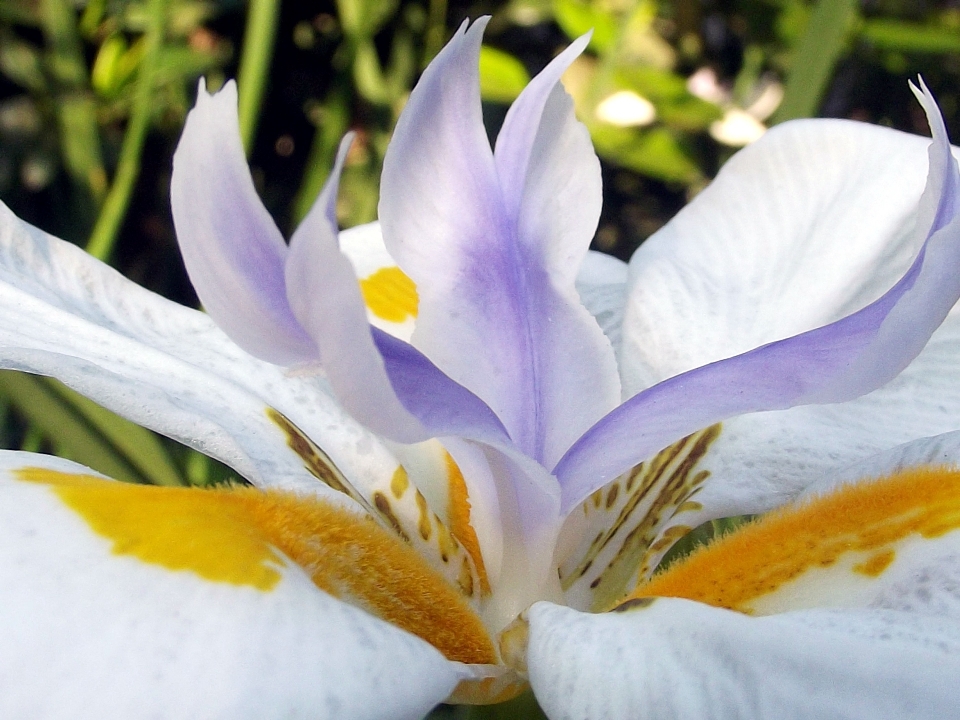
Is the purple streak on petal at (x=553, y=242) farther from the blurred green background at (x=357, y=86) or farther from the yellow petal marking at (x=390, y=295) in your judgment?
the blurred green background at (x=357, y=86)

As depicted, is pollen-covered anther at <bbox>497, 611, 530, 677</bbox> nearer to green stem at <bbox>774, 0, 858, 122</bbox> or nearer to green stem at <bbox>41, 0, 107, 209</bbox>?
green stem at <bbox>774, 0, 858, 122</bbox>

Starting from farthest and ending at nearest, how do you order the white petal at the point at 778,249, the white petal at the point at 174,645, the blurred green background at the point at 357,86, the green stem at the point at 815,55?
1. the blurred green background at the point at 357,86
2. the green stem at the point at 815,55
3. the white petal at the point at 778,249
4. the white petal at the point at 174,645

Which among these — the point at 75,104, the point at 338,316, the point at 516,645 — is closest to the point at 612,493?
the point at 516,645

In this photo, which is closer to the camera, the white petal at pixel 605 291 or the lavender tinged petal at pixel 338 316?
the lavender tinged petal at pixel 338 316

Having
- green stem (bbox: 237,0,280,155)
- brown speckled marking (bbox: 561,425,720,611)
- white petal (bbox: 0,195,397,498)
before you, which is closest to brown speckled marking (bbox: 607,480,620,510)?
brown speckled marking (bbox: 561,425,720,611)

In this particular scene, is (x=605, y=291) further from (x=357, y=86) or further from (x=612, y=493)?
(x=357, y=86)

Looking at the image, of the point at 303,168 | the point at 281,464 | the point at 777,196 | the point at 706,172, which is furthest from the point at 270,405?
the point at 303,168

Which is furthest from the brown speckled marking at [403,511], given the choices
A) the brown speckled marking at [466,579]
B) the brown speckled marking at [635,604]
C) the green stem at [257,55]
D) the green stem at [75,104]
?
the green stem at [75,104]
